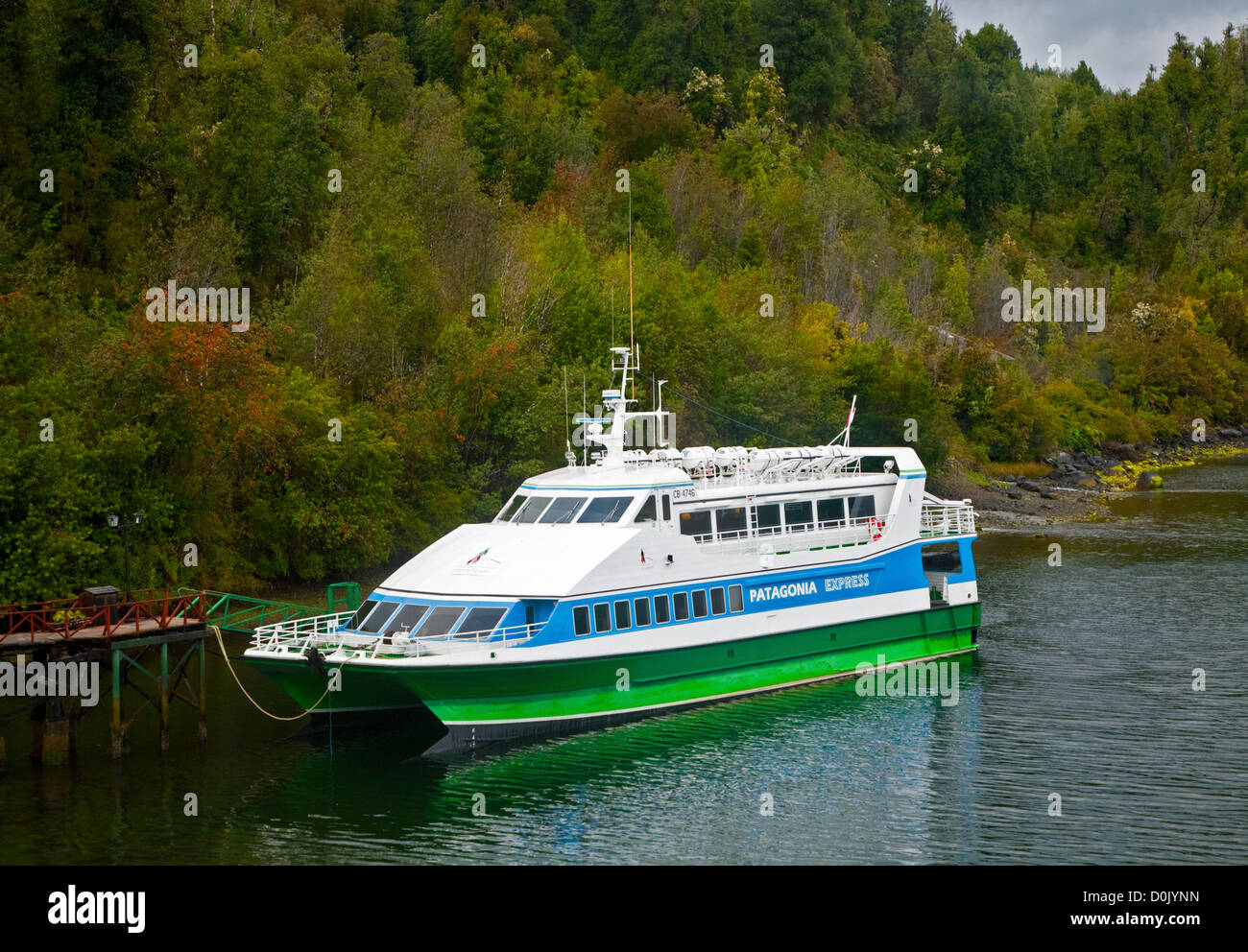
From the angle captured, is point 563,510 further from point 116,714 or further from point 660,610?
point 116,714

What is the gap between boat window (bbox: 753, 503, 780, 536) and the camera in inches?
1593

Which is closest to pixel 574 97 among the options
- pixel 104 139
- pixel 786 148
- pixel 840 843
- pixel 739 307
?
pixel 786 148

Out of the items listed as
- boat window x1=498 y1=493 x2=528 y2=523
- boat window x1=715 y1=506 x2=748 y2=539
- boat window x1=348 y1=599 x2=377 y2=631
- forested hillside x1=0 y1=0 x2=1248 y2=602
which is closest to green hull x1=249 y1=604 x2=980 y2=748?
boat window x1=348 y1=599 x2=377 y2=631

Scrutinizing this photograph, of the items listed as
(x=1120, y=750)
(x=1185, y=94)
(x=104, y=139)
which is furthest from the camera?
(x=1185, y=94)

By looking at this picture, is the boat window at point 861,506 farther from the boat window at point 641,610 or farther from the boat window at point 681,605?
the boat window at point 641,610

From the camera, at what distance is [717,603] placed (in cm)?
3800

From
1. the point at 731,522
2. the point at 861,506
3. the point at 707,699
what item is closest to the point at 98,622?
the point at 707,699

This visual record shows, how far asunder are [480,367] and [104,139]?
20.7m

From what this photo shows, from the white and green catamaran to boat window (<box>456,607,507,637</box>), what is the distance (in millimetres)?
49

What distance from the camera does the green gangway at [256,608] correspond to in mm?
36750

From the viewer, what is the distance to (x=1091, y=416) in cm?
10525

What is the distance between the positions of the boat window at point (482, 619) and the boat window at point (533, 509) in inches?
181

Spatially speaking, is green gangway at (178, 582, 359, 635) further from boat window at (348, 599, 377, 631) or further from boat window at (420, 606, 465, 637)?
boat window at (420, 606, 465, 637)

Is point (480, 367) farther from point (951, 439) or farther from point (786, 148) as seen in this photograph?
point (786, 148)
